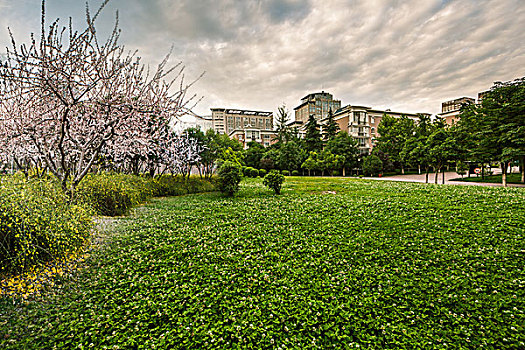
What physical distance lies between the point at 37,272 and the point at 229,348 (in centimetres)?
314

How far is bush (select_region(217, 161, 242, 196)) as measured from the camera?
10.8 metres

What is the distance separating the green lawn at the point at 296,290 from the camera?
8.07ft

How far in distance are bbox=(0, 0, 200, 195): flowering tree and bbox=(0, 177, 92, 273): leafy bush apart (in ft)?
5.46

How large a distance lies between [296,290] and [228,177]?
8.11m

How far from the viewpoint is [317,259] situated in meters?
4.24

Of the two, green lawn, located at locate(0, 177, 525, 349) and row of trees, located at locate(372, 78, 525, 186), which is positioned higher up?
row of trees, located at locate(372, 78, 525, 186)

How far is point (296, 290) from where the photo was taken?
3312 millimetres

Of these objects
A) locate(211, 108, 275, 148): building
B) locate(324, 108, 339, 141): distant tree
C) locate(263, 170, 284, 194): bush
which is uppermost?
locate(211, 108, 275, 148): building

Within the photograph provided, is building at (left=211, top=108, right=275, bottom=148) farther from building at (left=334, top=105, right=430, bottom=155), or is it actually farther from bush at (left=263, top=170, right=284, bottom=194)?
bush at (left=263, top=170, right=284, bottom=194)

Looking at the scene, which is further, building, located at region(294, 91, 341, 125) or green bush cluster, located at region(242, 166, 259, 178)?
building, located at region(294, 91, 341, 125)

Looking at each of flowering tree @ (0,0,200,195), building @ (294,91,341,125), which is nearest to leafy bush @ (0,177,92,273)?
flowering tree @ (0,0,200,195)

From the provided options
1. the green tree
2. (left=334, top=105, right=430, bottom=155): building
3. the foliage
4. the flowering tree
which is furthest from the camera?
(left=334, top=105, right=430, bottom=155): building

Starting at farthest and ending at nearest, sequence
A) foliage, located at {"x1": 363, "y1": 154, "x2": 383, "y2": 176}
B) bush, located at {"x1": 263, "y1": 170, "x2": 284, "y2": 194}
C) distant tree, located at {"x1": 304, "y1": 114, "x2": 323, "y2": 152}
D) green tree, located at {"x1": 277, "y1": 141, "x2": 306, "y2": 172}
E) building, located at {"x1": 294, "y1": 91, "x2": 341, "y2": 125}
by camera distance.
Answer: building, located at {"x1": 294, "y1": 91, "x2": 341, "y2": 125}
distant tree, located at {"x1": 304, "y1": 114, "x2": 323, "y2": 152}
green tree, located at {"x1": 277, "y1": 141, "x2": 306, "y2": 172}
foliage, located at {"x1": 363, "y1": 154, "x2": 383, "y2": 176}
bush, located at {"x1": 263, "y1": 170, "x2": 284, "y2": 194}

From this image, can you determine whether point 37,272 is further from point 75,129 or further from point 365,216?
point 365,216
